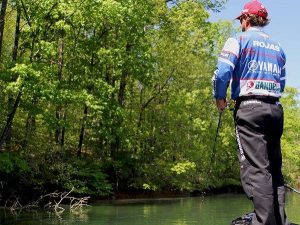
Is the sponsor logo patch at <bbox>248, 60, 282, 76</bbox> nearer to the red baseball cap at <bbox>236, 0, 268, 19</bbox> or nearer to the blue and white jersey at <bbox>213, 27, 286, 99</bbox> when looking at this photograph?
the blue and white jersey at <bbox>213, 27, 286, 99</bbox>

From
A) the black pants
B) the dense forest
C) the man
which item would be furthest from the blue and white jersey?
the dense forest

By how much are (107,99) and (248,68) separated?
22621 mm

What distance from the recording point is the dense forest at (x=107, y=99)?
2077 centimetres

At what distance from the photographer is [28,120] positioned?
2459 centimetres

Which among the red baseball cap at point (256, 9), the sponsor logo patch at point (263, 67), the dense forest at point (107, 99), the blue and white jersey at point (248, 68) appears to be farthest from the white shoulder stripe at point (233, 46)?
the dense forest at point (107, 99)

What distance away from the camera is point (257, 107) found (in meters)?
4.13

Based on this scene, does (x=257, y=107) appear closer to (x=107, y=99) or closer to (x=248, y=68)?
(x=248, y=68)

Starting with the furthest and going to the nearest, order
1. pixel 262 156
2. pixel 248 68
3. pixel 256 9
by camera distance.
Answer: pixel 256 9 → pixel 248 68 → pixel 262 156

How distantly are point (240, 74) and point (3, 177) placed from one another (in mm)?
19880

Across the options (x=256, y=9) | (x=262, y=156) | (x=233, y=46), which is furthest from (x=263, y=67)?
(x=262, y=156)

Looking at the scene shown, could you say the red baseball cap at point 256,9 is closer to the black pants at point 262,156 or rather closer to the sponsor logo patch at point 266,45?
the sponsor logo patch at point 266,45

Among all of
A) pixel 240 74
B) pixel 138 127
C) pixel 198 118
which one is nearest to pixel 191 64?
pixel 198 118

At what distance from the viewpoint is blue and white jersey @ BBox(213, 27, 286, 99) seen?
4121 millimetres

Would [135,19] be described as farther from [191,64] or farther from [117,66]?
[191,64]
